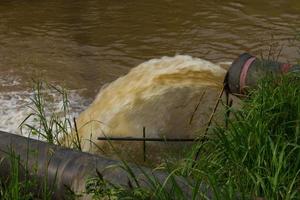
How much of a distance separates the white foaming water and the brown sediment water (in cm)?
1

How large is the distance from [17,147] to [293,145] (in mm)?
1678

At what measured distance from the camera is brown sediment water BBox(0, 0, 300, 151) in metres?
7.02

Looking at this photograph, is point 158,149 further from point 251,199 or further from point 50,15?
point 50,15

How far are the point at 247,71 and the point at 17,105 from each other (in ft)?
9.87

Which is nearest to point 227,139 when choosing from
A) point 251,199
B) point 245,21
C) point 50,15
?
point 251,199

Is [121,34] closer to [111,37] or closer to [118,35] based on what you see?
[118,35]

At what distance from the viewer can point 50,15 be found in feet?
32.0

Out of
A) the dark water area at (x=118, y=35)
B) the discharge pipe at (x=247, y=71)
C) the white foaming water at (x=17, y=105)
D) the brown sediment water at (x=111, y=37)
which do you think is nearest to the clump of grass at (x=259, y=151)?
the discharge pipe at (x=247, y=71)

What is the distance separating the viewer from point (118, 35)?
863 cm

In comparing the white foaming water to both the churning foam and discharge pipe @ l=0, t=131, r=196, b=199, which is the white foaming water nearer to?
the churning foam

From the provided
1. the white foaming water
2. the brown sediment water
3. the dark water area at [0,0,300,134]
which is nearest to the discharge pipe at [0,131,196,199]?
the brown sediment water

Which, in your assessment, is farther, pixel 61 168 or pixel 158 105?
pixel 158 105

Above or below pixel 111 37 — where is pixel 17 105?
below

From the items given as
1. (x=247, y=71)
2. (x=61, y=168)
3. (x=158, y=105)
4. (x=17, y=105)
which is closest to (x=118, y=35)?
(x=17, y=105)
